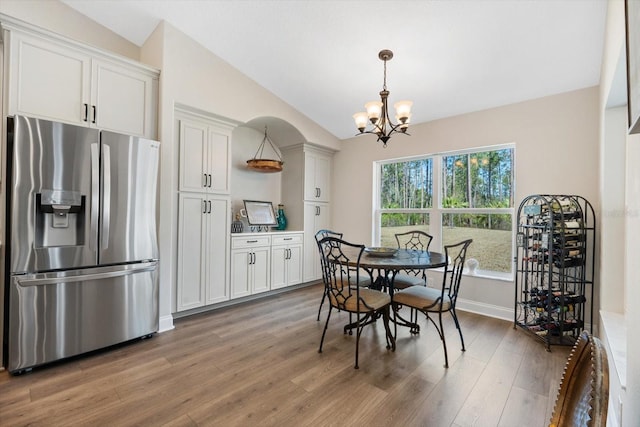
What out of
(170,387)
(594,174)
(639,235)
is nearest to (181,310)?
(170,387)

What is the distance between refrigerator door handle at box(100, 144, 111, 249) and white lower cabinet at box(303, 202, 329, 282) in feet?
9.03

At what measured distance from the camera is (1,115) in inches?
89.8

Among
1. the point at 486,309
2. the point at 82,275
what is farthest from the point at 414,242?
the point at 82,275

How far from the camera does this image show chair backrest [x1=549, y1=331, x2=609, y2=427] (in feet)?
1.74

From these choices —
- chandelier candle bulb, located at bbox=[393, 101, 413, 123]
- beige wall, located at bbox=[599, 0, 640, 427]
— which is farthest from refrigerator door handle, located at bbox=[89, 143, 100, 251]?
beige wall, located at bbox=[599, 0, 640, 427]

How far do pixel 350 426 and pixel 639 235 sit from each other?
1.61m

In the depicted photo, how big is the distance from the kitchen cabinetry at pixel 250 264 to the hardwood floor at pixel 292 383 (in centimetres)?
88

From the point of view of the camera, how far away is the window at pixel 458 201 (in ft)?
11.6

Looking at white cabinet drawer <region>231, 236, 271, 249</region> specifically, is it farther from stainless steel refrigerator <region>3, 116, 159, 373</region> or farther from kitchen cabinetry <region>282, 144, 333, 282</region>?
stainless steel refrigerator <region>3, 116, 159, 373</region>

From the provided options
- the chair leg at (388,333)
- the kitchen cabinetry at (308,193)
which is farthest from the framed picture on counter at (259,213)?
the chair leg at (388,333)

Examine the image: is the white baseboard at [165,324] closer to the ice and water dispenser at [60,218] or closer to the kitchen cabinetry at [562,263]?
the ice and water dispenser at [60,218]

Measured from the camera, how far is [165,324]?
2998mm

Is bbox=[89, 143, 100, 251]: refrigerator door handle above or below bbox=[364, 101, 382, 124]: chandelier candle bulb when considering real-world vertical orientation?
below

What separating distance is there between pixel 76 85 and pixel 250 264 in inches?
100
